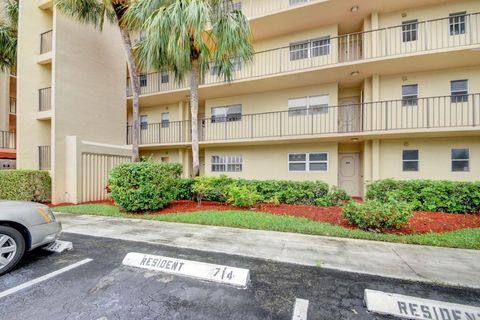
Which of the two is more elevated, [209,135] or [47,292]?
[209,135]

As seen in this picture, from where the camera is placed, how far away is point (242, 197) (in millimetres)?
7910

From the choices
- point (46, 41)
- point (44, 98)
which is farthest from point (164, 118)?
point (46, 41)

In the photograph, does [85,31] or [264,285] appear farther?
[85,31]

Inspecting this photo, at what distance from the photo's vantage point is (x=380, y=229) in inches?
217

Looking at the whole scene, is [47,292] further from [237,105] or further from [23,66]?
[23,66]

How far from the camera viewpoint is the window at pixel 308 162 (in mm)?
11086

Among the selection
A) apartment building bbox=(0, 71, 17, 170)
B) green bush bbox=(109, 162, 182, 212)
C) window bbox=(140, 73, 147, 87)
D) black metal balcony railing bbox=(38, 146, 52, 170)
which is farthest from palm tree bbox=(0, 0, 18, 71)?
green bush bbox=(109, 162, 182, 212)

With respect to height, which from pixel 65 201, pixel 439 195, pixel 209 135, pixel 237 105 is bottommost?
pixel 65 201

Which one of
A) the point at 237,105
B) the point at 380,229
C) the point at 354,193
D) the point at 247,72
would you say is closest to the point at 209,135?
the point at 237,105

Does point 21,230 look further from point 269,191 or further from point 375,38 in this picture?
point 375,38

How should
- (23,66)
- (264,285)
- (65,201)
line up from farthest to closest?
(23,66) → (65,201) → (264,285)

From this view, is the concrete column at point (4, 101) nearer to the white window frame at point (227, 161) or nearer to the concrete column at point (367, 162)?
the white window frame at point (227, 161)

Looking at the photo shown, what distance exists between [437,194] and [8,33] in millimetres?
21228

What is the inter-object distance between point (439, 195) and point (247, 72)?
31.9 ft
